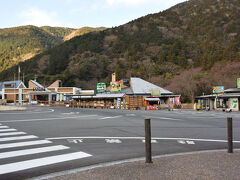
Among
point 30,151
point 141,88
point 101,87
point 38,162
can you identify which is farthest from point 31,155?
point 101,87

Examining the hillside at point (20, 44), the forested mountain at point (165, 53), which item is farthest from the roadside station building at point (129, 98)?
the hillside at point (20, 44)

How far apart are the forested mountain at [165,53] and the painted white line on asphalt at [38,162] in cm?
4374

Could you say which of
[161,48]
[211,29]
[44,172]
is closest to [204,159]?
[44,172]

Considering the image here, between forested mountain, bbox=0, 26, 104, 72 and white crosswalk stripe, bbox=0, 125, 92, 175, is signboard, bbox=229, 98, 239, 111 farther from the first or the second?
forested mountain, bbox=0, 26, 104, 72

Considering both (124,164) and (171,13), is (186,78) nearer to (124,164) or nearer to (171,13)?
(124,164)

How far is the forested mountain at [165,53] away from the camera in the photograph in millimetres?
50188

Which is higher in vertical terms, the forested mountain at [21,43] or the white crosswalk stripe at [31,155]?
the forested mountain at [21,43]

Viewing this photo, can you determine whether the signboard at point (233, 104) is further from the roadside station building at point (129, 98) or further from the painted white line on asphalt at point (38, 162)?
the painted white line on asphalt at point (38, 162)

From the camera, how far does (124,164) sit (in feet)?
14.1

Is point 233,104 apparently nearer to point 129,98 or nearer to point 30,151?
point 129,98

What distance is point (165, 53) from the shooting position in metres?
67.2

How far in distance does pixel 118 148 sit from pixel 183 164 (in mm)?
2307

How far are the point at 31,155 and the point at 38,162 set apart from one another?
745 millimetres

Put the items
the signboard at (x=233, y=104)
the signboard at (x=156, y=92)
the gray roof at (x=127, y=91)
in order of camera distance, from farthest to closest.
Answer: the gray roof at (x=127, y=91) < the signboard at (x=156, y=92) < the signboard at (x=233, y=104)
